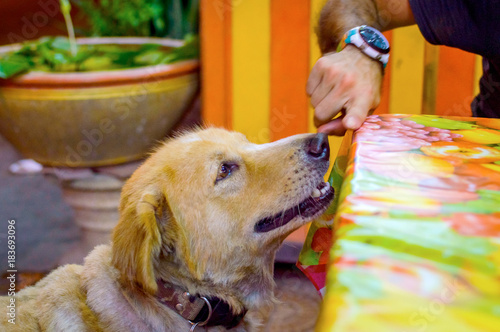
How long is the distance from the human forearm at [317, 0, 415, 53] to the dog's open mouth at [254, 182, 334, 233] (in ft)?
2.40

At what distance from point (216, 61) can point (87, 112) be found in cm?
100

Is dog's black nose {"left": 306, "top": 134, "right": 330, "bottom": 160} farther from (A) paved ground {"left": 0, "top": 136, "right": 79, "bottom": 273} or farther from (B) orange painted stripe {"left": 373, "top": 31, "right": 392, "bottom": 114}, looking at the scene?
(A) paved ground {"left": 0, "top": 136, "right": 79, "bottom": 273}

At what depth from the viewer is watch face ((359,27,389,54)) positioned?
5.62ft

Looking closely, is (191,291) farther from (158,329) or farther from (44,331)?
(44,331)

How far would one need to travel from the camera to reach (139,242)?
150 centimetres

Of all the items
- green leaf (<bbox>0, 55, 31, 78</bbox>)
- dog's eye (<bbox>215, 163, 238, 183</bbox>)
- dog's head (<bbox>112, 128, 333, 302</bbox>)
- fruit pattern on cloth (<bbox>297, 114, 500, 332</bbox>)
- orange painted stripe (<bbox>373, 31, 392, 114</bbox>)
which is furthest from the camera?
orange painted stripe (<bbox>373, 31, 392, 114</bbox>)

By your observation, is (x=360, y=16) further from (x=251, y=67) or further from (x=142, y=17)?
(x=142, y=17)

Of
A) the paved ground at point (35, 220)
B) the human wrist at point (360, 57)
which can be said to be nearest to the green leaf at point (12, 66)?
the paved ground at point (35, 220)

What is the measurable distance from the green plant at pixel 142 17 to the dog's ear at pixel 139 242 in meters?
2.90

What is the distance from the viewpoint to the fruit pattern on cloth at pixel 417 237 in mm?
615

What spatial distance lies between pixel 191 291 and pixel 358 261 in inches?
42.9

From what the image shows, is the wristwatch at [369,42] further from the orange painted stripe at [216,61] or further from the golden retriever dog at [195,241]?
the orange painted stripe at [216,61]

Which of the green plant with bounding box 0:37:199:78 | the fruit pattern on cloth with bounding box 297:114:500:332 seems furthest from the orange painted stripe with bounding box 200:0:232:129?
the fruit pattern on cloth with bounding box 297:114:500:332

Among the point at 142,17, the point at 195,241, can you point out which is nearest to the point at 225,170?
the point at 195,241
